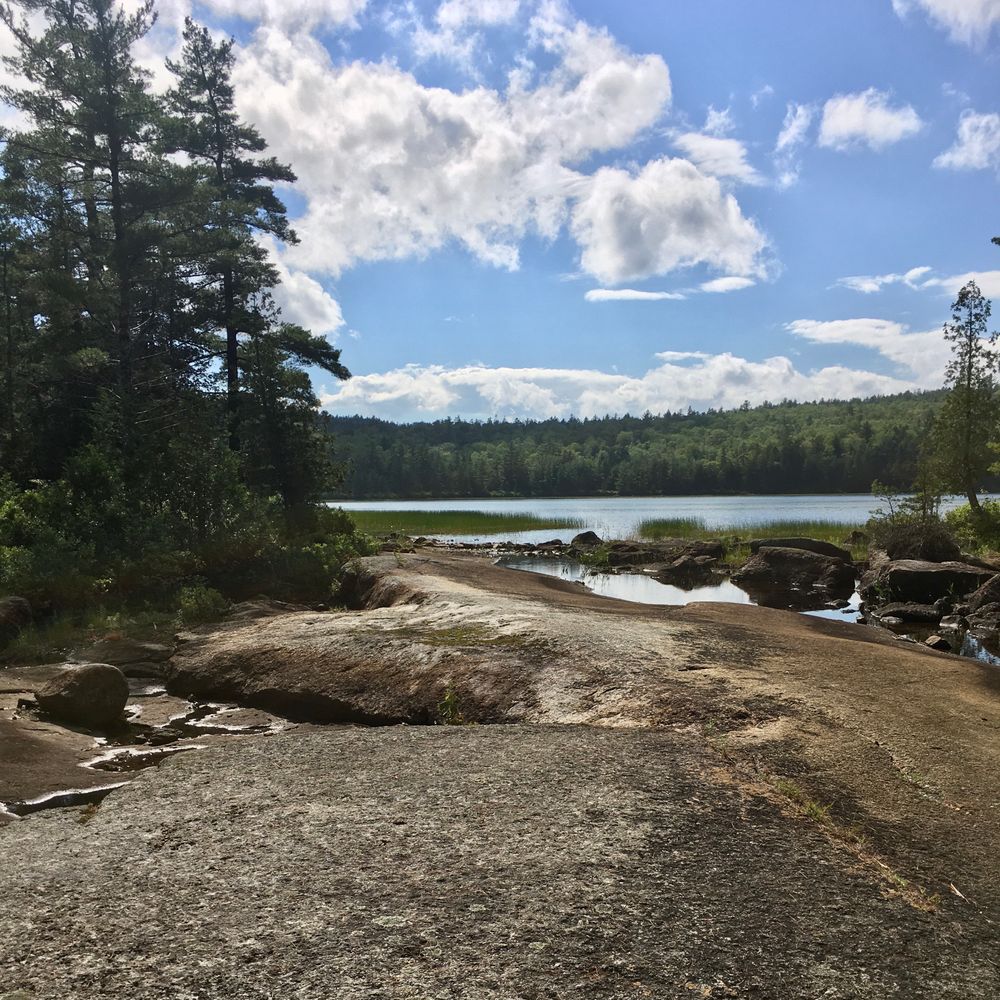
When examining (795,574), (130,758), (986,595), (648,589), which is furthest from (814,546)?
(130,758)

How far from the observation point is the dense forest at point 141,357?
1683cm

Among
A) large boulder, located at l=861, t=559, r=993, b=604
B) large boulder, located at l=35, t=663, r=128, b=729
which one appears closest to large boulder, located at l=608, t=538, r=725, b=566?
large boulder, located at l=861, t=559, r=993, b=604

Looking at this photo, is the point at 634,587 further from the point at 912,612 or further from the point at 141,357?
the point at 141,357

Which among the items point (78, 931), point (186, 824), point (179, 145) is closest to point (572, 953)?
point (78, 931)

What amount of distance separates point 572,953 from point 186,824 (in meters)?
2.77

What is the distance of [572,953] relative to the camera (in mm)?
3404

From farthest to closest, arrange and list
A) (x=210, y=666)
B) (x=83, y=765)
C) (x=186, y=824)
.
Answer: (x=210, y=666), (x=83, y=765), (x=186, y=824)

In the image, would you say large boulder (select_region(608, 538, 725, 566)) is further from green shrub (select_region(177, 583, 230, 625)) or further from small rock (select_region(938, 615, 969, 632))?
green shrub (select_region(177, 583, 230, 625))

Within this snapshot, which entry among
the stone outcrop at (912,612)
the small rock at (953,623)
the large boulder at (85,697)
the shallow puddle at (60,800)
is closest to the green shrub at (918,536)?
the stone outcrop at (912,612)

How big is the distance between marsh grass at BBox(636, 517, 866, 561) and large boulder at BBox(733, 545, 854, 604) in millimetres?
6838

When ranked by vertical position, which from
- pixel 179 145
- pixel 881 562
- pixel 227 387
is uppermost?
pixel 179 145

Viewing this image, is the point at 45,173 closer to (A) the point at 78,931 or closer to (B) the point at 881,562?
(A) the point at 78,931

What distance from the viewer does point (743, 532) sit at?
42719 millimetres

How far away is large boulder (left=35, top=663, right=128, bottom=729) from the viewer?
844cm
